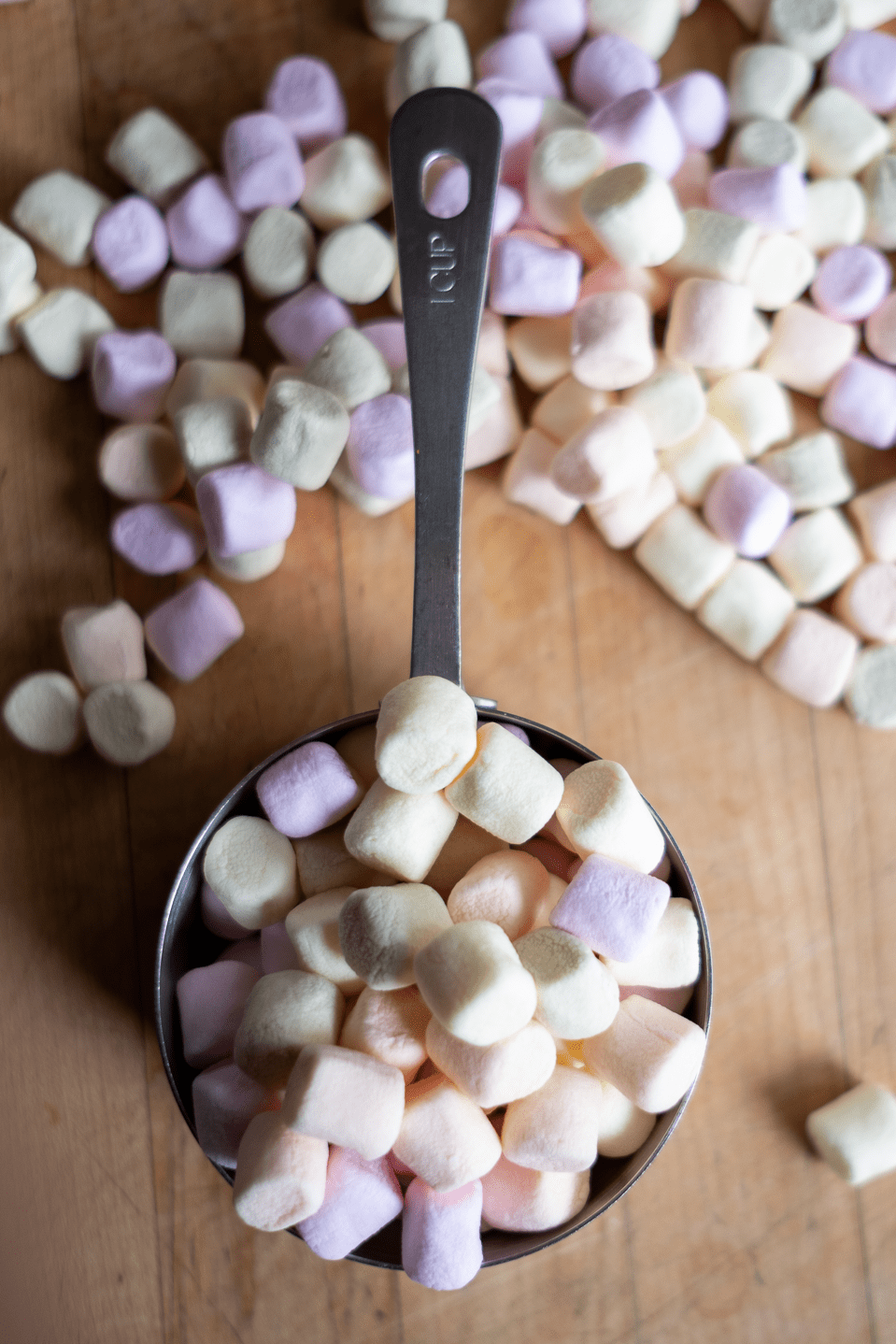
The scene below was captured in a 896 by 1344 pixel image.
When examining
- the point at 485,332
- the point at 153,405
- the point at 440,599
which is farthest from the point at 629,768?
the point at 153,405

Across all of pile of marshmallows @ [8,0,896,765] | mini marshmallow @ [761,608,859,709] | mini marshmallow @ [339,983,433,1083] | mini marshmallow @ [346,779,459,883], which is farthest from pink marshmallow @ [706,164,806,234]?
mini marshmallow @ [339,983,433,1083]

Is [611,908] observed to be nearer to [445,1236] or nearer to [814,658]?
[445,1236]

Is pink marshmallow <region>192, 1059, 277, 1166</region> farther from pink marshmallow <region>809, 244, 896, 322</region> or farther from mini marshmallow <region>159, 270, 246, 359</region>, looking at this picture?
pink marshmallow <region>809, 244, 896, 322</region>

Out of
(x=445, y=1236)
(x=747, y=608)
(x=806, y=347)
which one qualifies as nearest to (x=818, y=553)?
(x=747, y=608)

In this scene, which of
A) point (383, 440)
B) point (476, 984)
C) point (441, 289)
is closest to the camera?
point (476, 984)

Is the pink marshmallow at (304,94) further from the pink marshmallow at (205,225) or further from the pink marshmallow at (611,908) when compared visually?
the pink marshmallow at (611,908)
